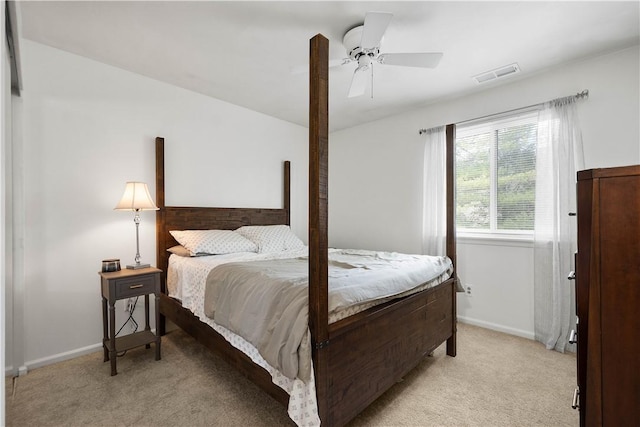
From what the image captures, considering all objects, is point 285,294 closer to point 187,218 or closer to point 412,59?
point 412,59

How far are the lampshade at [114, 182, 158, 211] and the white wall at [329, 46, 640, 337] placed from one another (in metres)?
2.81

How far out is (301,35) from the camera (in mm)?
2178

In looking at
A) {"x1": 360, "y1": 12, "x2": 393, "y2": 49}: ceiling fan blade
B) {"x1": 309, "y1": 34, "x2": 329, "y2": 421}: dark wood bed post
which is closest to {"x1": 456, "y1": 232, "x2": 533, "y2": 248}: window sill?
{"x1": 360, "y1": 12, "x2": 393, "y2": 49}: ceiling fan blade

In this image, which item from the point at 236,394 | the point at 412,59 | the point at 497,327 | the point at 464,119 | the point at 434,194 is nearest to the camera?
the point at 236,394

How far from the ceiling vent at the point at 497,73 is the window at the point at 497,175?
1.56ft

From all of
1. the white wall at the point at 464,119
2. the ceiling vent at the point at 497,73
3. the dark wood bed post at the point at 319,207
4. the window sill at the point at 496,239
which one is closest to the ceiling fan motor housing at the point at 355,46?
the dark wood bed post at the point at 319,207

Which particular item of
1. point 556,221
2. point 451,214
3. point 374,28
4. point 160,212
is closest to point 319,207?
point 374,28

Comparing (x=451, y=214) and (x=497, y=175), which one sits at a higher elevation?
(x=497, y=175)

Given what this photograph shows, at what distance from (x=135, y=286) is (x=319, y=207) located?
1.87 meters

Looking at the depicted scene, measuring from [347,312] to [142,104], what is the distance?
2799 mm

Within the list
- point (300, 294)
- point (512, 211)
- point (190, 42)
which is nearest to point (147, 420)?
point (300, 294)

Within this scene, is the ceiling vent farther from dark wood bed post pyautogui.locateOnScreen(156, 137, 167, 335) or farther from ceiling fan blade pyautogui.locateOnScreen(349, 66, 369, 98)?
dark wood bed post pyautogui.locateOnScreen(156, 137, 167, 335)

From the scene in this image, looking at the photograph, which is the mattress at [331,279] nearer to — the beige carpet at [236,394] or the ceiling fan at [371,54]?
the beige carpet at [236,394]

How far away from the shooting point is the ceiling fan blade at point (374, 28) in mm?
1620
